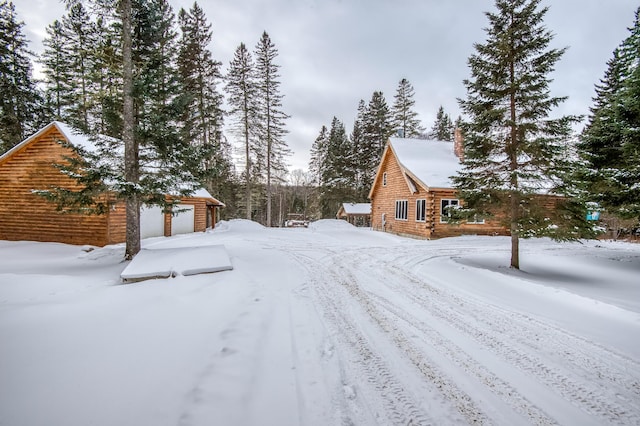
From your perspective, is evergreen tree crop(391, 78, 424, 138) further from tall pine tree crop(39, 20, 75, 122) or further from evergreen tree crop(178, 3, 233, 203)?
tall pine tree crop(39, 20, 75, 122)

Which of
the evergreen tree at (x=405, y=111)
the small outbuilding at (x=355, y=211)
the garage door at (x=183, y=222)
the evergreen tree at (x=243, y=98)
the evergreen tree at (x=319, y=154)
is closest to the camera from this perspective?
the garage door at (x=183, y=222)

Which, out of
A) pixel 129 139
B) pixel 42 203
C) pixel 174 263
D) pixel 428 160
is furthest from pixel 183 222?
pixel 428 160

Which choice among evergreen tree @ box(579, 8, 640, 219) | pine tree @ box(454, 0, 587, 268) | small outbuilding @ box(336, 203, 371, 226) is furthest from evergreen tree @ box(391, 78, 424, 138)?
pine tree @ box(454, 0, 587, 268)

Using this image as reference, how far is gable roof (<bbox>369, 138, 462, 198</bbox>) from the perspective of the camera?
1659cm

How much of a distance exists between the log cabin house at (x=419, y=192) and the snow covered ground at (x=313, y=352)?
9.72m

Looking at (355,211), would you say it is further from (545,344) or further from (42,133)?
(545,344)

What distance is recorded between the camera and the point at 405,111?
32.9 meters

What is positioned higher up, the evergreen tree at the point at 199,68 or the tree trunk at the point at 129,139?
the evergreen tree at the point at 199,68

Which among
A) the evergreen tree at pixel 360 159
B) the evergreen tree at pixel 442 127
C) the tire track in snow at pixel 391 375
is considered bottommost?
the tire track in snow at pixel 391 375

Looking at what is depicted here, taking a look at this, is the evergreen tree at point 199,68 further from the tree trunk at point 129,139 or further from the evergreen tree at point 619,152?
the evergreen tree at point 619,152

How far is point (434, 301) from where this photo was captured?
17.7ft

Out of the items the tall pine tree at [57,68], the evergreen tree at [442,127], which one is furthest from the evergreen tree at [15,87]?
the evergreen tree at [442,127]

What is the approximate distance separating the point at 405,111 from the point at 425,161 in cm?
1677

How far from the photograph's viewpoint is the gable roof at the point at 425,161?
16592 millimetres
